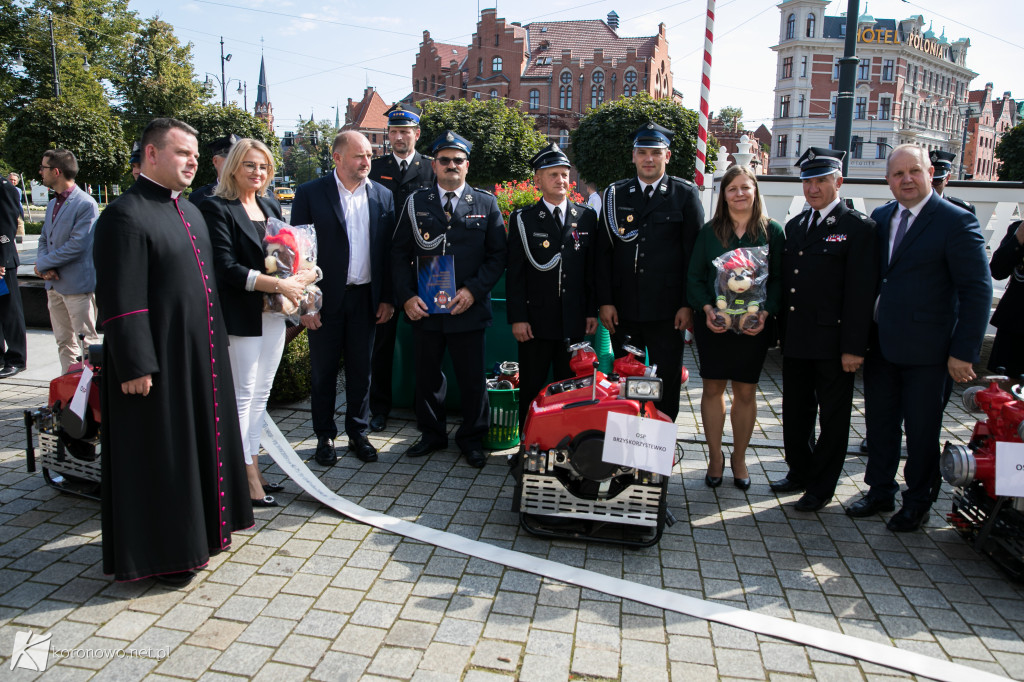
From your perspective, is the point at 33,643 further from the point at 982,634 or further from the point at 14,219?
the point at 14,219

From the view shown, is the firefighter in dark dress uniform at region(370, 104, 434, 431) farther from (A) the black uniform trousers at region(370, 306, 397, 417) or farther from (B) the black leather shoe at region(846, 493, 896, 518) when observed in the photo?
(B) the black leather shoe at region(846, 493, 896, 518)

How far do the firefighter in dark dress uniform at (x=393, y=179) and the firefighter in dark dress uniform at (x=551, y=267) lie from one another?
143 cm

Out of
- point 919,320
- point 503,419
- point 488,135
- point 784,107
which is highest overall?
point 784,107

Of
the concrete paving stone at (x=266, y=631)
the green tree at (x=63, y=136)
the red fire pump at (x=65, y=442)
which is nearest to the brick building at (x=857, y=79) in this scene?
the green tree at (x=63, y=136)

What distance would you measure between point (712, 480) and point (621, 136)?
26636 mm


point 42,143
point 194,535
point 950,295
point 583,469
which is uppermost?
point 42,143

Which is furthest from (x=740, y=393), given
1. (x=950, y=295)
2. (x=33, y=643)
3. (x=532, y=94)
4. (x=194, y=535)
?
(x=532, y=94)

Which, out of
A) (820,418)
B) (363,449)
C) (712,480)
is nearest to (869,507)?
(820,418)

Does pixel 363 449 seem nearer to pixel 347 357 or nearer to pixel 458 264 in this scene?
pixel 347 357

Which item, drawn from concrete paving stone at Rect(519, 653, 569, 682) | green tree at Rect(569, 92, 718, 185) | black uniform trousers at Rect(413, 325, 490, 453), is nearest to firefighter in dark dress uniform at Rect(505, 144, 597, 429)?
black uniform trousers at Rect(413, 325, 490, 453)

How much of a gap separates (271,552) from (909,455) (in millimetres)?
3659

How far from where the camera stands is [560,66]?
68.2 m

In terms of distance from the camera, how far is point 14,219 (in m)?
7.19

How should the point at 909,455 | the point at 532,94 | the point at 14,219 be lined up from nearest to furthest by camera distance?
the point at 909,455
the point at 14,219
the point at 532,94
